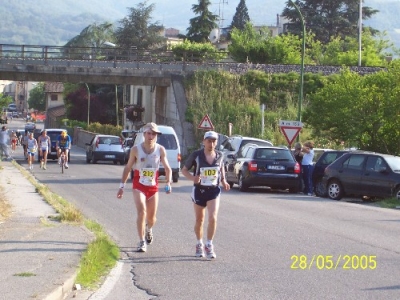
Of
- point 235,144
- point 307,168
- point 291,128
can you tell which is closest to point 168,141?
point 235,144

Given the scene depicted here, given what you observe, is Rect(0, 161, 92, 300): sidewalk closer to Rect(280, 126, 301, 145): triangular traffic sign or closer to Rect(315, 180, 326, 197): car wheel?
Rect(315, 180, 326, 197): car wheel

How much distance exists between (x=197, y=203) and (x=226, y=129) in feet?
116

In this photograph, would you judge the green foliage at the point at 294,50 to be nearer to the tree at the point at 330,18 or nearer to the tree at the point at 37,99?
the tree at the point at 330,18

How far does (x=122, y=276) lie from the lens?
10406 millimetres

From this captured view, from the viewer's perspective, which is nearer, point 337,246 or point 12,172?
point 337,246

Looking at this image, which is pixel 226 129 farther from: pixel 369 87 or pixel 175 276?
pixel 175 276

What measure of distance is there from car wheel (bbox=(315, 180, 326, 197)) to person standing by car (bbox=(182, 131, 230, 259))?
13977mm

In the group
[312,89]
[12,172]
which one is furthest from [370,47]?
[12,172]

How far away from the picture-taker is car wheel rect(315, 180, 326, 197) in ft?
84.0

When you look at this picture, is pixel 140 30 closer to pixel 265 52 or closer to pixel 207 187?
pixel 265 52

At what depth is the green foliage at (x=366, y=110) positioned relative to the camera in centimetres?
3011

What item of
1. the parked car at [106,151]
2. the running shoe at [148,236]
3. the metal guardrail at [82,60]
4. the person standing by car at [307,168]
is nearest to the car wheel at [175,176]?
the person standing by car at [307,168]

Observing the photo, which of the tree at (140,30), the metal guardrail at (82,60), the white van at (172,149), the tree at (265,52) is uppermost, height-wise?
the tree at (140,30)
